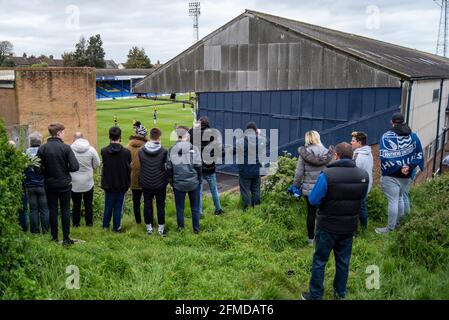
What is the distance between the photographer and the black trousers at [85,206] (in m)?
7.46

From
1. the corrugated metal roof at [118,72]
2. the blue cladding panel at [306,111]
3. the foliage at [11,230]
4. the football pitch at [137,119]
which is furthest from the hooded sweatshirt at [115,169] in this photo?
the corrugated metal roof at [118,72]

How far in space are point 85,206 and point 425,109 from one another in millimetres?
11512

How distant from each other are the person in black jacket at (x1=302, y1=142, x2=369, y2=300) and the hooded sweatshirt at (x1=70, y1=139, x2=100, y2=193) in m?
3.99

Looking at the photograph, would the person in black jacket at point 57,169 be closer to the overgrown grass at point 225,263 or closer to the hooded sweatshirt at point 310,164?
the overgrown grass at point 225,263

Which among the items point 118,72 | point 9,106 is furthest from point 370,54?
point 118,72

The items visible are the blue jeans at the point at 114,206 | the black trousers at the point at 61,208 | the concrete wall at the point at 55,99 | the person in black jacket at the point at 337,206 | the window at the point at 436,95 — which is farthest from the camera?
the concrete wall at the point at 55,99

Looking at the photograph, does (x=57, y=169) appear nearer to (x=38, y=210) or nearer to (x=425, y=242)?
(x=38, y=210)

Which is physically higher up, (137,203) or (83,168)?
(83,168)

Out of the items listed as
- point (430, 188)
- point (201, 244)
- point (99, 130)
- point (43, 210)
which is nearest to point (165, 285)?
point (201, 244)

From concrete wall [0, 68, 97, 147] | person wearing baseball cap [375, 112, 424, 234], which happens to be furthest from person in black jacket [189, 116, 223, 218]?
concrete wall [0, 68, 97, 147]

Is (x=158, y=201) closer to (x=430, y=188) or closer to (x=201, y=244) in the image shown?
(x=201, y=244)

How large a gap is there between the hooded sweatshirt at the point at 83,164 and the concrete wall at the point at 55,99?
1708 centimetres

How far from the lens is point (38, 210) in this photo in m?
6.90

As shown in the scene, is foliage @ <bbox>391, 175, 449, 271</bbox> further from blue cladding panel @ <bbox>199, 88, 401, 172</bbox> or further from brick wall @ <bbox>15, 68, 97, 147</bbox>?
brick wall @ <bbox>15, 68, 97, 147</bbox>
